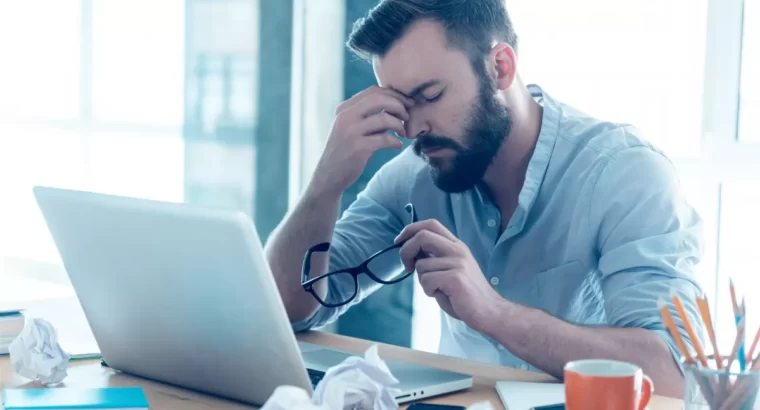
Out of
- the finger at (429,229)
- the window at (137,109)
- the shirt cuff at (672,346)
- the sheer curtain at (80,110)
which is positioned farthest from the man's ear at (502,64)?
the sheer curtain at (80,110)

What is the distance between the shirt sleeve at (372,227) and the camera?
1.73m

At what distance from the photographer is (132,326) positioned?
3.58 ft

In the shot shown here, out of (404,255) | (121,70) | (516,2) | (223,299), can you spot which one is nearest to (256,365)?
(223,299)

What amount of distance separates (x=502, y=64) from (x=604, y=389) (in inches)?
35.9

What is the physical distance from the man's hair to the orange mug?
849 millimetres

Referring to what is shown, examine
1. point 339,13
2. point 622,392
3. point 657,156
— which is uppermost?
point 339,13

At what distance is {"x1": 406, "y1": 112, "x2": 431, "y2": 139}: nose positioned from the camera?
5.15 ft

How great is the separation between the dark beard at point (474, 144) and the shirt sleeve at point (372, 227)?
0.17 m

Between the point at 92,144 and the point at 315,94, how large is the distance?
4.24ft

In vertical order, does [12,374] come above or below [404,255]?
below

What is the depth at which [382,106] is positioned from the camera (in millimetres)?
1553

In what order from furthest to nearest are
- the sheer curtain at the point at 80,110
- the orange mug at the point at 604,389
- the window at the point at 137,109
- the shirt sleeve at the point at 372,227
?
the sheer curtain at the point at 80,110 → the window at the point at 137,109 → the shirt sleeve at the point at 372,227 → the orange mug at the point at 604,389

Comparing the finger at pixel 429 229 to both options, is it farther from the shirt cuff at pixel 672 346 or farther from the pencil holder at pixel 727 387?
the pencil holder at pixel 727 387

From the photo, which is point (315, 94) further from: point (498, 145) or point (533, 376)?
point (533, 376)
